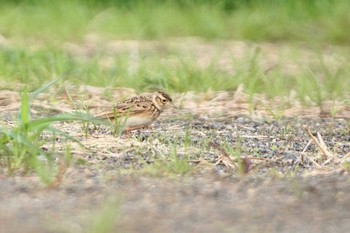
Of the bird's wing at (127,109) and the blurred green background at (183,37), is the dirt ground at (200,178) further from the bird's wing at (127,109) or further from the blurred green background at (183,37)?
the blurred green background at (183,37)

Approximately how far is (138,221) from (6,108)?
346cm

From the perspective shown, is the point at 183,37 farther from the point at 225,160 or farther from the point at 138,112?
the point at 225,160

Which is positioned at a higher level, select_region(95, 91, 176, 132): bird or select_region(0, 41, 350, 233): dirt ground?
select_region(95, 91, 176, 132): bird

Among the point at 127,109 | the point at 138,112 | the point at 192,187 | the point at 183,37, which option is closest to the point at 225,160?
the point at 192,187

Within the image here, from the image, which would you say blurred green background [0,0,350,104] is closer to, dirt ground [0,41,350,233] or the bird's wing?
dirt ground [0,41,350,233]

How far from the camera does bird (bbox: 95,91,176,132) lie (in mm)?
7004

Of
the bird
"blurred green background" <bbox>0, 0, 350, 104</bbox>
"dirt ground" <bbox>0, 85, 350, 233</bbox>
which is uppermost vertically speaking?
"blurred green background" <bbox>0, 0, 350, 104</bbox>

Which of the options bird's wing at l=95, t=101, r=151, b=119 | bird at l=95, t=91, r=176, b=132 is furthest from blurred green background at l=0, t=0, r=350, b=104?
bird's wing at l=95, t=101, r=151, b=119

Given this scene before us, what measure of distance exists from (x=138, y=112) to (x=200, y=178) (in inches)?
66.1

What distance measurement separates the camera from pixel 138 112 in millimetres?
7062

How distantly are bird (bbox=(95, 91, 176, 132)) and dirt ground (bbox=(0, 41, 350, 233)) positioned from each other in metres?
0.09

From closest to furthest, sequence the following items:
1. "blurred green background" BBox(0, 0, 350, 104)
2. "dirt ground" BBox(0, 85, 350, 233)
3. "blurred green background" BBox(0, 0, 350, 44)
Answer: "dirt ground" BBox(0, 85, 350, 233)
"blurred green background" BBox(0, 0, 350, 104)
"blurred green background" BBox(0, 0, 350, 44)

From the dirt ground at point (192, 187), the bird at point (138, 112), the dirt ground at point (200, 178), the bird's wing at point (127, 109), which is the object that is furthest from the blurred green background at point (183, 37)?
the dirt ground at point (192, 187)

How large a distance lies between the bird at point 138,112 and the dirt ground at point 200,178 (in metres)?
0.09
